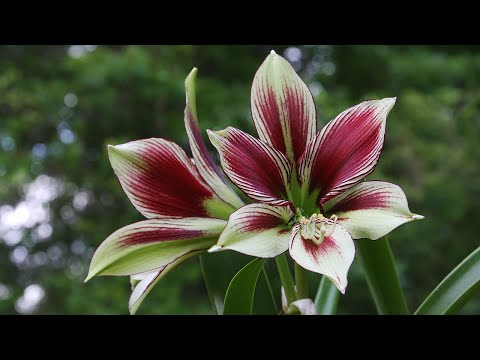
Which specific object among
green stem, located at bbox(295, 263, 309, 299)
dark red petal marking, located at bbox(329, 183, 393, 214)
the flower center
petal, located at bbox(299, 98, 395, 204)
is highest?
petal, located at bbox(299, 98, 395, 204)

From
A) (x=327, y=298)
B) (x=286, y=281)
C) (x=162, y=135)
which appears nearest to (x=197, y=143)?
(x=286, y=281)

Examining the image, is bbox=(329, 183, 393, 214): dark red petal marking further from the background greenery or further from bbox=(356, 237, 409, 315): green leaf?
the background greenery

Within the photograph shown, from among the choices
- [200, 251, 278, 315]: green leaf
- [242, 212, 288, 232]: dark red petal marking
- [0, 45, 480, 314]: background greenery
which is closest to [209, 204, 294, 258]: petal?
[242, 212, 288, 232]: dark red petal marking

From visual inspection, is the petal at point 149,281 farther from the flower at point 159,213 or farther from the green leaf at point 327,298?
the green leaf at point 327,298

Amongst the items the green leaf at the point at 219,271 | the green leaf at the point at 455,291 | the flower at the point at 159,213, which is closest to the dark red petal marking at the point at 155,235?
the flower at the point at 159,213

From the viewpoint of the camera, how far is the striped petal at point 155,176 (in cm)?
42

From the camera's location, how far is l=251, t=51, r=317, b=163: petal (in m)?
0.44

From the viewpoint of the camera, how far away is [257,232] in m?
0.40

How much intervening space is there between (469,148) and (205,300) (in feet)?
4.41

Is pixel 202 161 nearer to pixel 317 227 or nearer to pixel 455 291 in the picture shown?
pixel 317 227

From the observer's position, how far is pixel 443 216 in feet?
9.23

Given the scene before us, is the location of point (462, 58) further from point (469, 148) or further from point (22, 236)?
point (22, 236)

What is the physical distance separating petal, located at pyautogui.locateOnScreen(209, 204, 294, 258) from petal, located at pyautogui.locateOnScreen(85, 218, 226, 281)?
38mm
